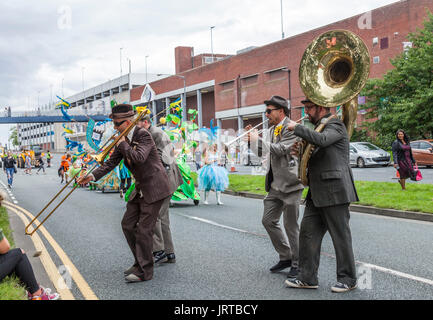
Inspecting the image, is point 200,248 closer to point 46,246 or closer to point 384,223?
point 46,246

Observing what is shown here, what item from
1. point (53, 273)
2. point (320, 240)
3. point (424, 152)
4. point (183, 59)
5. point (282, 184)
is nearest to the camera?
point (320, 240)

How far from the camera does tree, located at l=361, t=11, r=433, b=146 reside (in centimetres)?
2839

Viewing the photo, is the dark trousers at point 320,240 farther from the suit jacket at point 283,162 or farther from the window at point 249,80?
the window at point 249,80

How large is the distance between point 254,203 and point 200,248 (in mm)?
6501

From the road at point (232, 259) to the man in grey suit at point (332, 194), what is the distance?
197 mm

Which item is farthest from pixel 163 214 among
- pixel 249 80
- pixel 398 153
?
pixel 249 80

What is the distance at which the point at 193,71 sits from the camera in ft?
207

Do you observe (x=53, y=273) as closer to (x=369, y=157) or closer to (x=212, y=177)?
(x=212, y=177)

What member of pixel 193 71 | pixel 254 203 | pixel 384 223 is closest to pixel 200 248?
pixel 384 223

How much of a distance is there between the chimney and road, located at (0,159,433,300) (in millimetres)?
64605

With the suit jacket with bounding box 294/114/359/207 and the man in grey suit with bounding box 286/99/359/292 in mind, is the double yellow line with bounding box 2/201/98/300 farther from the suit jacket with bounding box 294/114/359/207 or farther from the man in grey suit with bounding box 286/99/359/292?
the suit jacket with bounding box 294/114/359/207

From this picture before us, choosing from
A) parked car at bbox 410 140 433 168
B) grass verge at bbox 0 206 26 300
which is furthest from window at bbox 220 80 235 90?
grass verge at bbox 0 206 26 300

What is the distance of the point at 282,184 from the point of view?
5516 millimetres

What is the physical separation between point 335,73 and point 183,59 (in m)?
71.0
